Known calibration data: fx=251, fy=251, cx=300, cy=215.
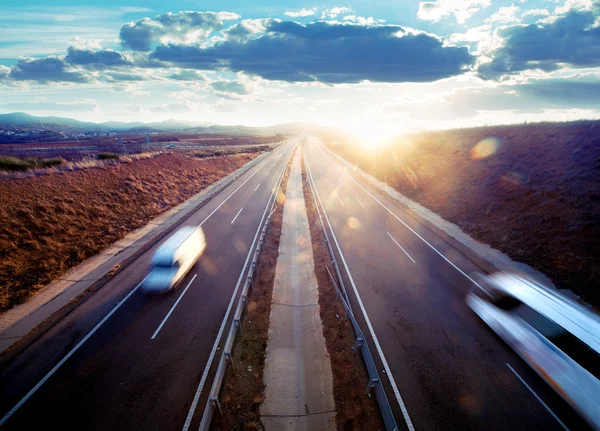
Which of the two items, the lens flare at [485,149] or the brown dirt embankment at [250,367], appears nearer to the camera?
the brown dirt embankment at [250,367]

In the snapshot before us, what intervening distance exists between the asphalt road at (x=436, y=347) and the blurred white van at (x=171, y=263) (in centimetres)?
932

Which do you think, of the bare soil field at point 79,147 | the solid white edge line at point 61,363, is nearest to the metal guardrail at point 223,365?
the solid white edge line at point 61,363

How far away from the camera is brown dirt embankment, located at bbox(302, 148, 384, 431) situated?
299 inches

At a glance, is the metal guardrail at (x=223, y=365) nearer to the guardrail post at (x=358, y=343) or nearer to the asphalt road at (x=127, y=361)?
the asphalt road at (x=127, y=361)

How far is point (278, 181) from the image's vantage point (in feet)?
132

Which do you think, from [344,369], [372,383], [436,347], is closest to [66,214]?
[344,369]

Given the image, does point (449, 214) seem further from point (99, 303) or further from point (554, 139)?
point (99, 303)

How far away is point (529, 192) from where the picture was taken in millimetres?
21531

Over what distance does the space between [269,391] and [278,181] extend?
3373 centimetres

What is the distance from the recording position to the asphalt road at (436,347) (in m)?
7.69

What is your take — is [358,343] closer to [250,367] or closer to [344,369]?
[344,369]

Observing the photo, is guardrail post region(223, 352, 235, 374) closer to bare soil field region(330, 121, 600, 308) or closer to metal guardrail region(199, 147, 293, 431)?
metal guardrail region(199, 147, 293, 431)

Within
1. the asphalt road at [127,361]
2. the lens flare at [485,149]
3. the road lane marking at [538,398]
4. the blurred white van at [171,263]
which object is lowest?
the road lane marking at [538,398]

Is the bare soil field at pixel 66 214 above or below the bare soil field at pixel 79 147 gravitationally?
below
